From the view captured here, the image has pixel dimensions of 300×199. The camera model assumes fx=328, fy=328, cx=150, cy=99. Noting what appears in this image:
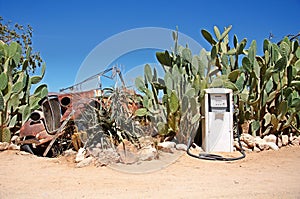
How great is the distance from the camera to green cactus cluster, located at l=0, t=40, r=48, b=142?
16.5 ft

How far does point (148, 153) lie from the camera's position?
4.16 m

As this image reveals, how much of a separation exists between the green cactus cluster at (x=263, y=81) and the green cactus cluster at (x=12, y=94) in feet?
10.1

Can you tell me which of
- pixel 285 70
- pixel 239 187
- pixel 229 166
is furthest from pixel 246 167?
pixel 285 70

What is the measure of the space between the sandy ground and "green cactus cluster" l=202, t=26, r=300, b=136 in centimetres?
93

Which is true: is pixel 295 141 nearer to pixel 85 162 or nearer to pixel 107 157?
pixel 107 157

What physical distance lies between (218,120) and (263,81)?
1.06 m

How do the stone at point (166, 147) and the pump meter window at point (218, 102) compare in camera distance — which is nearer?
the stone at point (166, 147)

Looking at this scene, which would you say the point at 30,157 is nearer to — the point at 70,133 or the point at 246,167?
the point at 70,133

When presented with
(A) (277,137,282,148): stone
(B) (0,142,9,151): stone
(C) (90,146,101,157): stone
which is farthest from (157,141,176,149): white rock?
(B) (0,142,9,151): stone

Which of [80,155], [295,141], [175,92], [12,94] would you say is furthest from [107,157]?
[295,141]

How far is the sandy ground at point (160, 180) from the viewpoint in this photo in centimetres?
270

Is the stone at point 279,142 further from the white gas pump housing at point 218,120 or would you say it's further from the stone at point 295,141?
the white gas pump housing at point 218,120

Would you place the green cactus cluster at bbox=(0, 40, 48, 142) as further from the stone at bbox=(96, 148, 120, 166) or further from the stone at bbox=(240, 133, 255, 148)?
the stone at bbox=(240, 133, 255, 148)

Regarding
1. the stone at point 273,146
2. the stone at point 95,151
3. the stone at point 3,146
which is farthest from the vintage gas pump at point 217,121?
the stone at point 3,146
